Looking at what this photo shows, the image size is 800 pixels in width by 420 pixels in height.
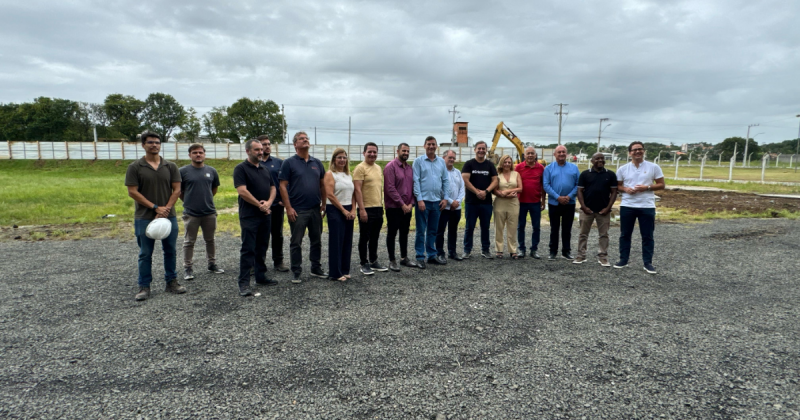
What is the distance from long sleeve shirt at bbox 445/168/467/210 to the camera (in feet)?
22.8

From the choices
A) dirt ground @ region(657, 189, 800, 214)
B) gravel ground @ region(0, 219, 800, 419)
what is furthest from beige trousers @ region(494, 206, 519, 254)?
dirt ground @ region(657, 189, 800, 214)

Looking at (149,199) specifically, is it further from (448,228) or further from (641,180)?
(641,180)

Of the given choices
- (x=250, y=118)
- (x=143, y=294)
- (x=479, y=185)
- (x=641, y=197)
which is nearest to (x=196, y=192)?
(x=143, y=294)

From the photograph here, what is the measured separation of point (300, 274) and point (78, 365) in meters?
2.81

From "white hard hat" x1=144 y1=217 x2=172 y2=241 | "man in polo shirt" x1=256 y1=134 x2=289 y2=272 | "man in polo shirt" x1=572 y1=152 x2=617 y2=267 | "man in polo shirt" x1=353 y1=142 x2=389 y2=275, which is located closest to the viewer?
"white hard hat" x1=144 y1=217 x2=172 y2=241

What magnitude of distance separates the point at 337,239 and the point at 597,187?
164 inches

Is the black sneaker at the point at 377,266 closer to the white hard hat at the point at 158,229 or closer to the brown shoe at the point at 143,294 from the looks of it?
the white hard hat at the point at 158,229

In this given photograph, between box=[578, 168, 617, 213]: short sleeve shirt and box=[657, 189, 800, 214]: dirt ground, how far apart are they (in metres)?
9.57

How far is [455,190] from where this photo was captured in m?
7.08

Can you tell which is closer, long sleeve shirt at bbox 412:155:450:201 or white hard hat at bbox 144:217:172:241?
Result: white hard hat at bbox 144:217:172:241

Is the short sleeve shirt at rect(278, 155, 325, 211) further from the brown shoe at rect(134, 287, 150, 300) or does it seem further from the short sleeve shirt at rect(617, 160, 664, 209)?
the short sleeve shirt at rect(617, 160, 664, 209)

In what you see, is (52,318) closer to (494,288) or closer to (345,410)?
(345,410)

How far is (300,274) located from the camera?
591 centimetres

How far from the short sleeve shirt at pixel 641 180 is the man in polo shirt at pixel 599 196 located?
0.21m
